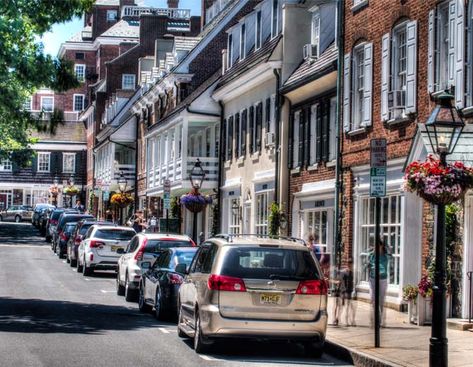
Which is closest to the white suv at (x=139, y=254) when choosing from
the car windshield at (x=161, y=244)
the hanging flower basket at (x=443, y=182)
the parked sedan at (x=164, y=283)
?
the car windshield at (x=161, y=244)

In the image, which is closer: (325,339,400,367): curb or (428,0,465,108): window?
(325,339,400,367): curb

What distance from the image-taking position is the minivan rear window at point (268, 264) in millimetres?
15508

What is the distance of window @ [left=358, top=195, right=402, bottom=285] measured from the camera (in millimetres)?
23625

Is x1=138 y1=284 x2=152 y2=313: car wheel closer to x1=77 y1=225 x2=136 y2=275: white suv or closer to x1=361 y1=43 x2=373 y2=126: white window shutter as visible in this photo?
x1=361 y1=43 x2=373 y2=126: white window shutter

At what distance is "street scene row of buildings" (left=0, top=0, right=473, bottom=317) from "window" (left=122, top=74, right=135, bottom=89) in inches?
834

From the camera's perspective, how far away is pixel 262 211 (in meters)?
36.1

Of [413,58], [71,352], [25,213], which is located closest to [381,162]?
[71,352]

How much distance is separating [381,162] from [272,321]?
2.78 meters

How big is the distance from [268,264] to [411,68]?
329 inches

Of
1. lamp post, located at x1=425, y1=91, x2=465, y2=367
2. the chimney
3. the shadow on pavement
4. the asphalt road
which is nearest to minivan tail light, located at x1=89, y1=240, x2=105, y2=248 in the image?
the asphalt road

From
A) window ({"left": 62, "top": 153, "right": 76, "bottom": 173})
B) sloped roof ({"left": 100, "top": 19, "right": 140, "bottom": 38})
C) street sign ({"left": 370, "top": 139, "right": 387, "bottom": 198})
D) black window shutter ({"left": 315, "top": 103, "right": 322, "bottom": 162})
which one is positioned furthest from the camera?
window ({"left": 62, "top": 153, "right": 76, "bottom": 173})

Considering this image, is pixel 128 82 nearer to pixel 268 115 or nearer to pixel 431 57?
pixel 268 115

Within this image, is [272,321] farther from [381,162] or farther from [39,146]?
[39,146]

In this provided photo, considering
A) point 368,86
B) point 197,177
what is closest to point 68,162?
point 197,177
